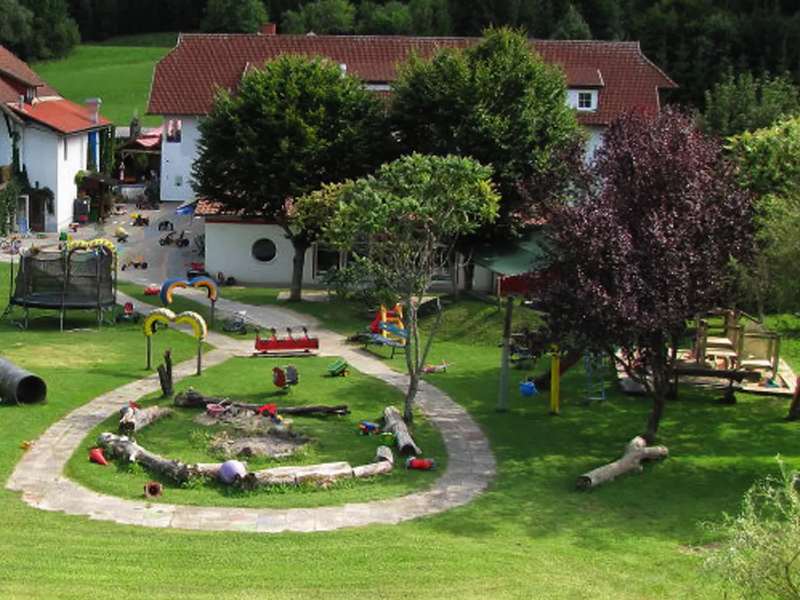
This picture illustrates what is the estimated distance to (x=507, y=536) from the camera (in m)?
20.7

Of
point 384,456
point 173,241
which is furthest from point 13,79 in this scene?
point 384,456

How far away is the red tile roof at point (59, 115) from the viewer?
60094mm

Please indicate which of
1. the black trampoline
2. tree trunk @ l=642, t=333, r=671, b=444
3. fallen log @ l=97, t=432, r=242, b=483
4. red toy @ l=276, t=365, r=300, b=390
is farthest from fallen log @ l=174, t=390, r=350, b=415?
the black trampoline

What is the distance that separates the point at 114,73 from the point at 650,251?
91.9 metres

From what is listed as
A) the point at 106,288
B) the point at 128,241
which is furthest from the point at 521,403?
the point at 128,241

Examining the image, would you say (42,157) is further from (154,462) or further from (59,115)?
(154,462)

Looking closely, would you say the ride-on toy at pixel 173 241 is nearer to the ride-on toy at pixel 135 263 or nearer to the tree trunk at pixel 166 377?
the ride-on toy at pixel 135 263

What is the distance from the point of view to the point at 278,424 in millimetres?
27672

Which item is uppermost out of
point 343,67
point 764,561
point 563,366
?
point 343,67

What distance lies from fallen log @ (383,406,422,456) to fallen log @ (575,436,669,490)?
3.98 metres

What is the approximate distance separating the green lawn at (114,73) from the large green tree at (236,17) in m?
6.39

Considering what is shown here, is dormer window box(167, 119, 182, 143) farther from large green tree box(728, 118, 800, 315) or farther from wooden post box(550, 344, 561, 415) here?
wooden post box(550, 344, 561, 415)

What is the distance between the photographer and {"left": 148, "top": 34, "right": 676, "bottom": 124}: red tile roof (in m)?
64.4

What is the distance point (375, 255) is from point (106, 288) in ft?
48.0
